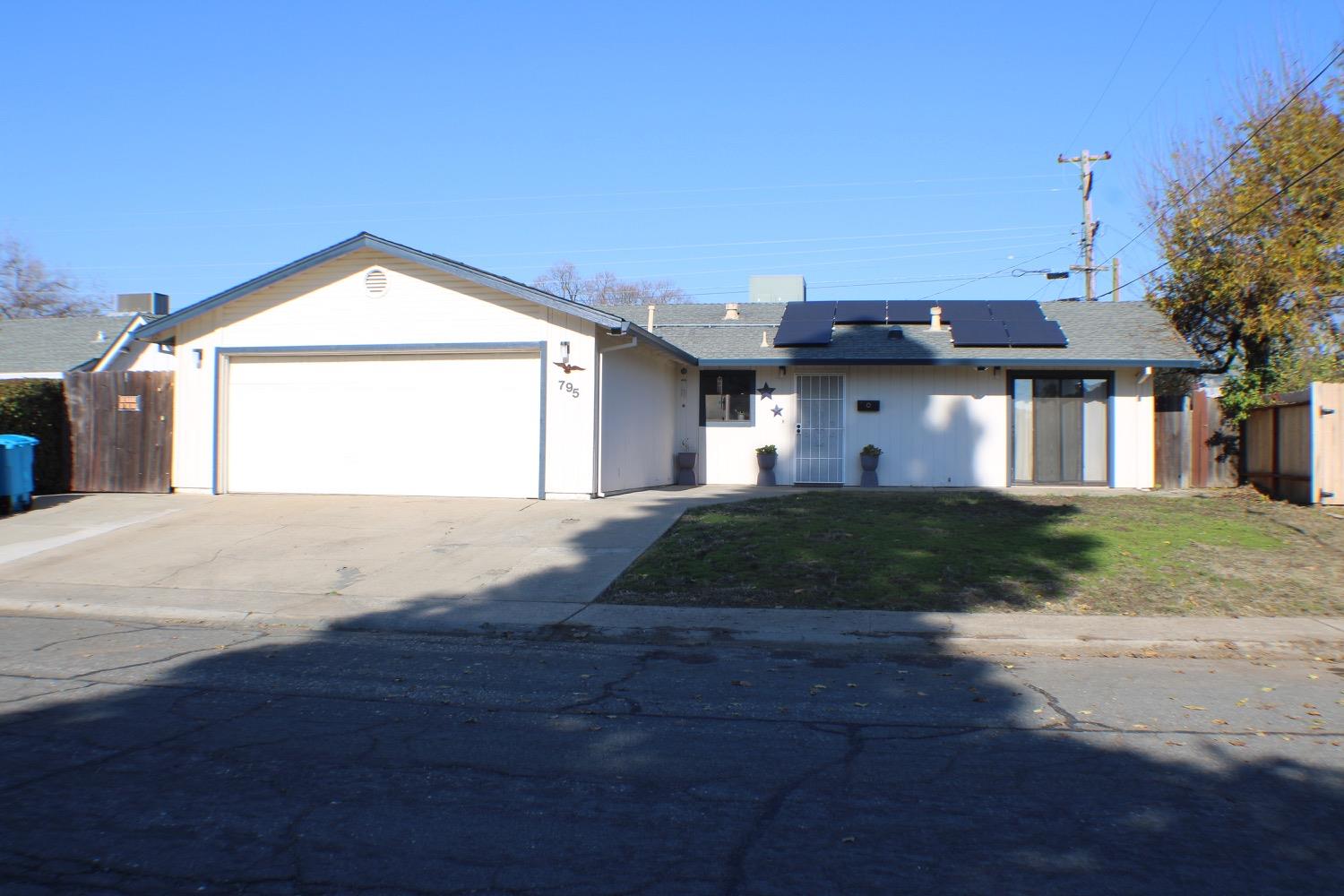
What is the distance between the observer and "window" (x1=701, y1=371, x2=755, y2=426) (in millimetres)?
21594

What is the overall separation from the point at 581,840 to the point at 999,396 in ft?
60.2

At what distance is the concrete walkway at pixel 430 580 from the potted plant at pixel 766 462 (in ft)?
14.4

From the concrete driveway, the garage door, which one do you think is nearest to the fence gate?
the concrete driveway

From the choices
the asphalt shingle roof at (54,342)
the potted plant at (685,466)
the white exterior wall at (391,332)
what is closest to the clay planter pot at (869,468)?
the potted plant at (685,466)

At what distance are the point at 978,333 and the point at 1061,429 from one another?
272 centimetres

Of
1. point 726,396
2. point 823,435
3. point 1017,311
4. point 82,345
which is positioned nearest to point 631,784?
point 823,435

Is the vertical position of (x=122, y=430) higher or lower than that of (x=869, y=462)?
higher

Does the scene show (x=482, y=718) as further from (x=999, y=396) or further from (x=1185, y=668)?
(x=999, y=396)

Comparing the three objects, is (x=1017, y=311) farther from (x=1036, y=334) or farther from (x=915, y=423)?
(x=915, y=423)

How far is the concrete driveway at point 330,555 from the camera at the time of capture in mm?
10297

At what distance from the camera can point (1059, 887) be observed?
153 inches

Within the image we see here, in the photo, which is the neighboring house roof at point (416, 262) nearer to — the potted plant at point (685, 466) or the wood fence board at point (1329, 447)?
the potted plant at point (685, 466)

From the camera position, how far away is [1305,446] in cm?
1680

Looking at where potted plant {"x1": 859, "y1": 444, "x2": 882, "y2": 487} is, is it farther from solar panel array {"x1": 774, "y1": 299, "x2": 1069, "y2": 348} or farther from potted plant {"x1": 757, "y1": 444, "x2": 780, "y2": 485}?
solar panel array {"x1": 774, "y1": 299, "x2": 1069, "y2": 348}
